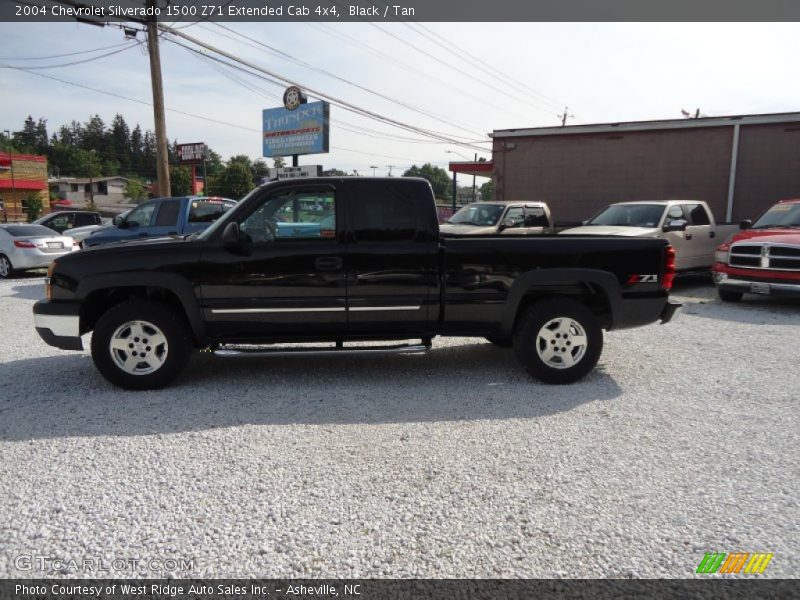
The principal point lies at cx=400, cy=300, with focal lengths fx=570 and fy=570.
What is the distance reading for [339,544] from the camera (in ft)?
9.07

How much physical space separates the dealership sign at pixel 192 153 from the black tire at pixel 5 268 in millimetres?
22787

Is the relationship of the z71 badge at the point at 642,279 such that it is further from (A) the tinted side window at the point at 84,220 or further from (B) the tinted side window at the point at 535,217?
(A) the tinted side window at the point at 84,220

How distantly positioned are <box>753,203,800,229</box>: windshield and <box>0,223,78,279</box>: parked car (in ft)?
50.1

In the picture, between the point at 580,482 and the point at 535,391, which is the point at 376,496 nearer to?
the point at 580,482

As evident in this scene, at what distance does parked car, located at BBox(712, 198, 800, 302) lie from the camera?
9273 mm

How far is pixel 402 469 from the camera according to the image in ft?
11.8

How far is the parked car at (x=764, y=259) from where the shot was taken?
927cm

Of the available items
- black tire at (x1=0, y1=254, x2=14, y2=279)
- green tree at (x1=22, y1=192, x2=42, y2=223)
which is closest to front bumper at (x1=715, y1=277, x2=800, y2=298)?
black tire at (x1=0, y1=254, x2=14, y2=279)

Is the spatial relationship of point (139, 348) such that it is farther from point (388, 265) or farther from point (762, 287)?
point (762, 287)

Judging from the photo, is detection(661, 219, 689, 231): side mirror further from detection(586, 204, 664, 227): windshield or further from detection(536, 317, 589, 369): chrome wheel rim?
detection(536, 317, 589, 369): chrome wheel rim

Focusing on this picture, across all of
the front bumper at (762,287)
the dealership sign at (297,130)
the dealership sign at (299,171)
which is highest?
the dealership sign at (297,130)

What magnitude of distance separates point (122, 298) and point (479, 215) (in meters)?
9.12

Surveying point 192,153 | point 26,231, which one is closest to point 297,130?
point 26,231

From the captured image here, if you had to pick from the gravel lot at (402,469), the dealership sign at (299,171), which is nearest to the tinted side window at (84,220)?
the dealership sign at (299,171)
